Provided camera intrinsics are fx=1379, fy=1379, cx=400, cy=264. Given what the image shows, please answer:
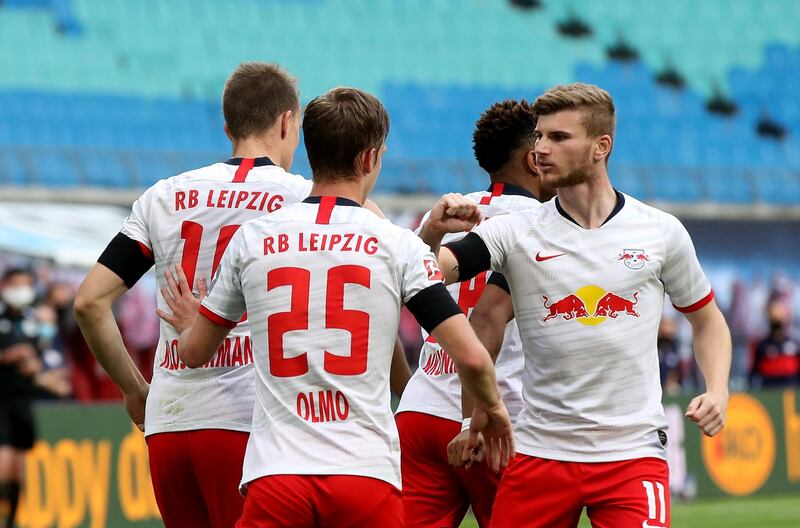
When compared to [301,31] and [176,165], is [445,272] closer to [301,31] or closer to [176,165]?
[176,165]

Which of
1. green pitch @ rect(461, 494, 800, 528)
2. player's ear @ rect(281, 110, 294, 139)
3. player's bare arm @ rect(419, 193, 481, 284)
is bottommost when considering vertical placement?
green pitch @ rect(461, 494, 800, 528)

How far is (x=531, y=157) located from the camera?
5344 millimetres

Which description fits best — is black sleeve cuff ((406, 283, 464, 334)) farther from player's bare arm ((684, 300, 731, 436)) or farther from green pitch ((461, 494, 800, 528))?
green pitch ((461, 494, 800, 528))

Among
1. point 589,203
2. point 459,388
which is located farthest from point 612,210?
point 459,388

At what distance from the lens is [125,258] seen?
459cm

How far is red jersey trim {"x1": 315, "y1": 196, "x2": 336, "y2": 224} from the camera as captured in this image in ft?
12.9

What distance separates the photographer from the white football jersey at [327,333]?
12.6 ft

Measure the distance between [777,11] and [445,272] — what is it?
20.1 m

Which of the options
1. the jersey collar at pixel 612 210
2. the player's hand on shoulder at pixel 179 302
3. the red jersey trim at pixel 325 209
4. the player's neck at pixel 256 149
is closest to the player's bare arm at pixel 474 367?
the red jersey trim at pixel 325 209

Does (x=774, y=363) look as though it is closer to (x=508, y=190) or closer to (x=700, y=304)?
(x=508, y=190)

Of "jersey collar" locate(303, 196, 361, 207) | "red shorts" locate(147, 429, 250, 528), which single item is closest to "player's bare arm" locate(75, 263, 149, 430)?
"red shorts" locate(147, 429, 250, 528)

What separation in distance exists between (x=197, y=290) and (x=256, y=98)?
689mm

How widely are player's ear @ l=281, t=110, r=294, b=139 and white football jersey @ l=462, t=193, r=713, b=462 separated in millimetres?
754

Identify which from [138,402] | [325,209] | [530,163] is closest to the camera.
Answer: [325,209]
